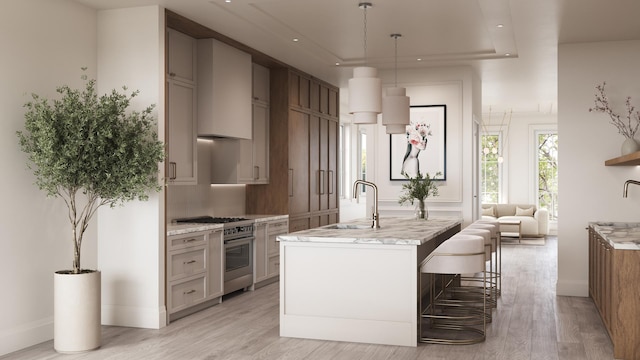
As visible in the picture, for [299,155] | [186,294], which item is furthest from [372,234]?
[299,155]

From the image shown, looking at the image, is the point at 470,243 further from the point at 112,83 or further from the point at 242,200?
the point at 242,200

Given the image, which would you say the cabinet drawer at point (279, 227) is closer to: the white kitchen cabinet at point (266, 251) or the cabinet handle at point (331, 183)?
the white kitchen cabinet at point (266, 251)

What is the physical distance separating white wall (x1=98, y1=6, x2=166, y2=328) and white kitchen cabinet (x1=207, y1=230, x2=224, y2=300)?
0.75 metres

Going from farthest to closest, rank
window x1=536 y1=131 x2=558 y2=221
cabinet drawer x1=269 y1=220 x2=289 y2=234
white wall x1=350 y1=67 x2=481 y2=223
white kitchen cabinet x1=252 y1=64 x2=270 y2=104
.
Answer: window x1=536 y1=131 x2=558 y2=221
white wall x1=350 y1=67 x2=481 y2=223
white kitchen cabinet x1=252 y1=64 x2=270 y2=104
cabinet drawer x1=269 y1=220 x2=289 y2=234

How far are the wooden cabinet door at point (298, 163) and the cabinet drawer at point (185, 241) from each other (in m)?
2.22

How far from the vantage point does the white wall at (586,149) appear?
22.1ft

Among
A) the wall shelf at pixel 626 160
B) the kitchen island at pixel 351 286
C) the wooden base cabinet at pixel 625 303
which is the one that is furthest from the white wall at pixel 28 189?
the wall shelf at pixel 626 160

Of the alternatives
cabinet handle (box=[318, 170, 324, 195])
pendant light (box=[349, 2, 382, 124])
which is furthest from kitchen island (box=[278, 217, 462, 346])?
cabinet handle (box=[318, 170, 324, 195])

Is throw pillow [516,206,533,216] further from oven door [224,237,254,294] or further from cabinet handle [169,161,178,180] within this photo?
cabinet handle [169,161,178,180]

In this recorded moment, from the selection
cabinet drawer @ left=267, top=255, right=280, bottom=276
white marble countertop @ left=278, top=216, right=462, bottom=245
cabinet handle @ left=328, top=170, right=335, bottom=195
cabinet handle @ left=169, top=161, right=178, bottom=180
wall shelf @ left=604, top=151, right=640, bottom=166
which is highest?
wall shelf @ left=604, top=151, right=640, bottom=166

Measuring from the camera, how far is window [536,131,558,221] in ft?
48.0

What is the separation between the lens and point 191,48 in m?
6.41

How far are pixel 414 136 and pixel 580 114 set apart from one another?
7.65ft

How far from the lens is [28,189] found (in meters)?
4.85
